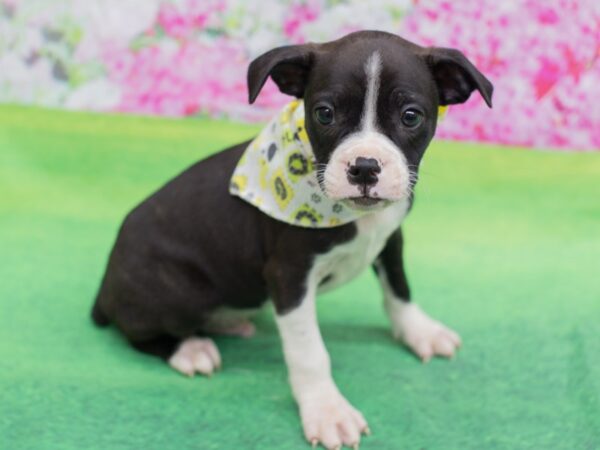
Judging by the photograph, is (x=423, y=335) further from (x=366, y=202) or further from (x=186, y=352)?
(x=366, y=202)

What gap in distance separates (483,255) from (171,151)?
2.00 metres

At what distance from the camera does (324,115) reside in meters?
2.70

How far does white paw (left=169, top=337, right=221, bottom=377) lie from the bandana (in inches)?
28.2

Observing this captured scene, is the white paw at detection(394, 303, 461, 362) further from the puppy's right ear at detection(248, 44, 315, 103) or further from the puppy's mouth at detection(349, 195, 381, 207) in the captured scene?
the puppy's right ear at detection(248, 44, 315, 103)

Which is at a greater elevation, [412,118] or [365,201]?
[412,118]

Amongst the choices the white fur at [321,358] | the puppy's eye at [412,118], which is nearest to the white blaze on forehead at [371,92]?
the puppy's eye at [412,118]

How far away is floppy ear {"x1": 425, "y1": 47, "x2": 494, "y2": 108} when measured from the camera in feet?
9.02

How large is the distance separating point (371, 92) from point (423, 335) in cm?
136

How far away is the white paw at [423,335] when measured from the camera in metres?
3.61

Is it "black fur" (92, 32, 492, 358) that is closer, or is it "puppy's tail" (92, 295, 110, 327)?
"black fur" (92, 32, 492, 358)

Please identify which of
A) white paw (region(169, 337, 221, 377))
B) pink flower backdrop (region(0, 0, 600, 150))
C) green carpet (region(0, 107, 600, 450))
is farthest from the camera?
pink flower backdrop (region(0, 0, 600, 150))

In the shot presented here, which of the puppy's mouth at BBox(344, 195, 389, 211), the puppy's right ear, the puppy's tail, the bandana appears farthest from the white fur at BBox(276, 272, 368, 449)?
the puppy's tail

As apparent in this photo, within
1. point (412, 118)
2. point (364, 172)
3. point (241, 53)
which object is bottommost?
point (241, 53)

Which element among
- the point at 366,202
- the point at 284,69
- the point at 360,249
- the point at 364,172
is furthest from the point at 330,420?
the point at 284,69
